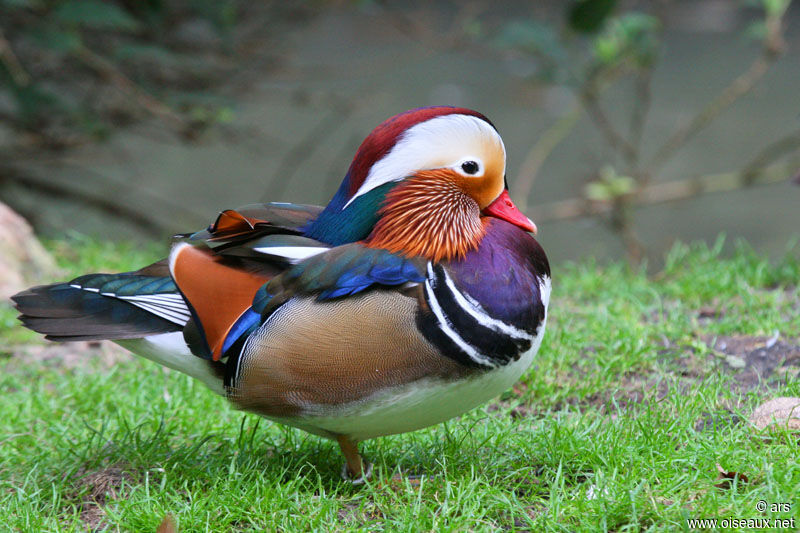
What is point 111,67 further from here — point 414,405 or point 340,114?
point 414,405

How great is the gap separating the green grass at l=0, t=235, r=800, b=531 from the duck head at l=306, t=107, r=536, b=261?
56 cm

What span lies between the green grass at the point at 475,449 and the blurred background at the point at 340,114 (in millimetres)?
1279

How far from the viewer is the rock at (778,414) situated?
7.02 ft

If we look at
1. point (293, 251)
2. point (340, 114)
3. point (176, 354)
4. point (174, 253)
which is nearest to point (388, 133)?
point (293, 251)

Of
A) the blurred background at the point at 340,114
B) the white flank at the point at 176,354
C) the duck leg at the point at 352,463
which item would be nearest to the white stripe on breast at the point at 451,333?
the duck leg at the point at 352,463

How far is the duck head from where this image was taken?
192cm

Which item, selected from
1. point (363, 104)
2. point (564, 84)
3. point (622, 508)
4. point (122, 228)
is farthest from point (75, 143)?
point (622, 508)

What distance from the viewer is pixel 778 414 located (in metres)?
2.19

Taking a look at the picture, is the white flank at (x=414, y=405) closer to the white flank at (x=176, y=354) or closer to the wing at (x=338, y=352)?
the wing at (x=338, y=352)

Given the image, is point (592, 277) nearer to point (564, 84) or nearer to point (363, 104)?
point (564, 84)

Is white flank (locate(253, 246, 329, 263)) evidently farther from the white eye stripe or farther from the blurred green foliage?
the blurred green foliage

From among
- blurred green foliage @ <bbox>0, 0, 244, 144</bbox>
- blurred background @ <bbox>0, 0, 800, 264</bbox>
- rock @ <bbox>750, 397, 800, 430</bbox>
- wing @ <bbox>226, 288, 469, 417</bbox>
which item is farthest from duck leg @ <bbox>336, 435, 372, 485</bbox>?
blurred green foliage @ <bbox>0, 0, 244, 144</bbox>

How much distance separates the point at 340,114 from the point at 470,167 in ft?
15.0

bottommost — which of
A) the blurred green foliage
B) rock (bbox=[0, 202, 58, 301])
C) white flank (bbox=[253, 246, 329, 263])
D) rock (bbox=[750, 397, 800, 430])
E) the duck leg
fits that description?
the duck leg
